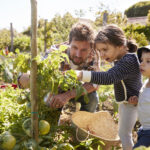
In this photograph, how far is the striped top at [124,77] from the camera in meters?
1.18

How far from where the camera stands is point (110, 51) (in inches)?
55.2

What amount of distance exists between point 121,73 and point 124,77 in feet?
0.19

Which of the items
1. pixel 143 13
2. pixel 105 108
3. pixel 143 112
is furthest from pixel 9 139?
pixel 143 13

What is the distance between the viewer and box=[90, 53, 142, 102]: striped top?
118 cm

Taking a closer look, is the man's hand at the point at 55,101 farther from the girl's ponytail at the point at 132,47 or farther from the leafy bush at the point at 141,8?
the leafy bush at the point at 141,8

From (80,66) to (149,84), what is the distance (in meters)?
0.83

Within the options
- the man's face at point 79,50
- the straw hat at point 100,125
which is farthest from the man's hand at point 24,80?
the straw hat at point 100,125

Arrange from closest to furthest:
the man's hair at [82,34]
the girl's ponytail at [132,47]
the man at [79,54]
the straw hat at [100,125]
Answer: the girl's ponytail at [132,47]
the man at [79,54]
the man's hair at [82,34]
the straw hat at [100,125]

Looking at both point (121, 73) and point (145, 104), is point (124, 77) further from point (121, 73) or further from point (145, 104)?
point (145, 104)

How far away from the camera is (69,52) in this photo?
1.98m

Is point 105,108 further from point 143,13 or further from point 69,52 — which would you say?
point 143,13

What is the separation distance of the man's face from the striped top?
459mm

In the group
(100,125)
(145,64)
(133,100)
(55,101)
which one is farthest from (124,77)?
(100,125)

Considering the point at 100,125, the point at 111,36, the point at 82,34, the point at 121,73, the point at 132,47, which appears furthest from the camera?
the point at 100,125
